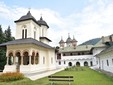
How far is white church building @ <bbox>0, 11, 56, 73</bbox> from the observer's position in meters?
21.1

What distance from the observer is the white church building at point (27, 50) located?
2114 cm

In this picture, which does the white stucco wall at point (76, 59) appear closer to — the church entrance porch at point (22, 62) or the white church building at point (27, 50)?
the white church building at point (27, 50)

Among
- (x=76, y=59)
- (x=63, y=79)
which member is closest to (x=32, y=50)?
(x=63, y=79)

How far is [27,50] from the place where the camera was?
21.3m

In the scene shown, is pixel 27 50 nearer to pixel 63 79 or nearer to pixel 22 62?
pixel 22 62

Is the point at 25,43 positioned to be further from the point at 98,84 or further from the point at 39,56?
the point at 98,84

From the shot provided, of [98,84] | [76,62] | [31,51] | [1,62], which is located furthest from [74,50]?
[98,84]

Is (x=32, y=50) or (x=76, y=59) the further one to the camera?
(x=76, y=59)

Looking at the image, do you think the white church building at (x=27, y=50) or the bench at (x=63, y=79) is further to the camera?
the white church building at (x=27, y=50)

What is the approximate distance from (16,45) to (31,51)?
2847 millimetres

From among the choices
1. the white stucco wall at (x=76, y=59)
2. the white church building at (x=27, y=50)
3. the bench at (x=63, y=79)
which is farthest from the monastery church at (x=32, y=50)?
the white stucco wall at (x=76, y=59)

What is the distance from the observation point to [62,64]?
54469 millimetres

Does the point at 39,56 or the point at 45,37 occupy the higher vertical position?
the point at 45,37

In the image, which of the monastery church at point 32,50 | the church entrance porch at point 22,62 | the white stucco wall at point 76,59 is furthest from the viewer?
the white stucco wall at point 76,59
